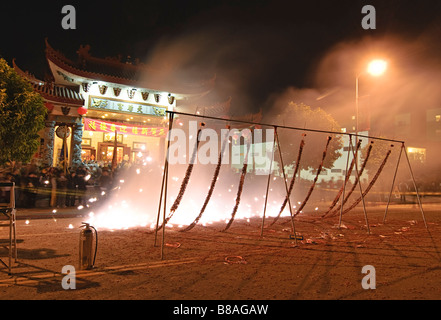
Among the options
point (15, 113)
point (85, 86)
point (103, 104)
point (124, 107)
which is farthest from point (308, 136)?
point (15, 113)

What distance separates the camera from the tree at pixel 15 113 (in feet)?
32.0

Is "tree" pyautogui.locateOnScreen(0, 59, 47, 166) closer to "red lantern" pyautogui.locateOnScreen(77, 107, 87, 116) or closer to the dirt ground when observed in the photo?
the dirt ground

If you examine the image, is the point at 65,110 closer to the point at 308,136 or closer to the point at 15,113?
the point at 15,113

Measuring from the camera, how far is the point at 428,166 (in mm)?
37281

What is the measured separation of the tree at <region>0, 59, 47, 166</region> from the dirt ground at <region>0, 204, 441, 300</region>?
3697 millimetres

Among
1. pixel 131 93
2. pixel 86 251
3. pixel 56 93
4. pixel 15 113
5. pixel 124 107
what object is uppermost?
pixel 131 93

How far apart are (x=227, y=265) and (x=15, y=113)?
9.30 metres

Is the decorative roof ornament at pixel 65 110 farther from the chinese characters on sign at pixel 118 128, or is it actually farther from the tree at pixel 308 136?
the tree at pixel 308 136

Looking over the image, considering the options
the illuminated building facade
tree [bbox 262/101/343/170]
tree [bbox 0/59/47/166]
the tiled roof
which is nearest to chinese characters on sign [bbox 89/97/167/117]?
the illuminated building facade

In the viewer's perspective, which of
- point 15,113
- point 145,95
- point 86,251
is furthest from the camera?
point 145,95

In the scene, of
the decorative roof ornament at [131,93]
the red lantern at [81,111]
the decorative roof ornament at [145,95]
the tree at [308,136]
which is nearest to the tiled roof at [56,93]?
the red lantern at [81,111]

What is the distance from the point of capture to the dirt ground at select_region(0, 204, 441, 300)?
3.89 metres

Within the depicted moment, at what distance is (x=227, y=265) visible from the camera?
5.09m
